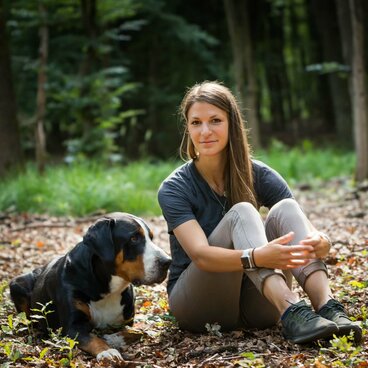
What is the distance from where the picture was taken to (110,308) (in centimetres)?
423

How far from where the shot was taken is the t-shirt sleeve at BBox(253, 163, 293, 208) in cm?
429

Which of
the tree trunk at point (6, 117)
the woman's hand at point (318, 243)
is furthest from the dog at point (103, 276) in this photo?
the tree trunk at point (6, 117)

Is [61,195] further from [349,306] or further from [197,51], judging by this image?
[197,51]

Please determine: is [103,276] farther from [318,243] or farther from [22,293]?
[318,243]

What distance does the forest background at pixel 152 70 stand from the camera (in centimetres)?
1157

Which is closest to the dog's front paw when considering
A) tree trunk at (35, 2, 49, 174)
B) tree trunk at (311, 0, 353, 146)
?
tree trunk at (35, 2, 49, 174)

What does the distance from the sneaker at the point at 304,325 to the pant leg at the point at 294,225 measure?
0.92ft

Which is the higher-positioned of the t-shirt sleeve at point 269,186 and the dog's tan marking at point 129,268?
the t-shirt sleeve at point 269,186

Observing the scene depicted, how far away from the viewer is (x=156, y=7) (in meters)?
17.8

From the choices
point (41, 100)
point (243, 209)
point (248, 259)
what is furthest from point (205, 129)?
point (41, 100)

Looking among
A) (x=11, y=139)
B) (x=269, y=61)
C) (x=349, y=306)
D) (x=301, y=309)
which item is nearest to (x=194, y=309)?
(x=301, y=309)

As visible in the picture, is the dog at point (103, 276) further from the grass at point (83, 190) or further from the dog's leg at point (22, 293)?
the grass at point (83, 190)

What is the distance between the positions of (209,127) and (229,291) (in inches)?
40.7

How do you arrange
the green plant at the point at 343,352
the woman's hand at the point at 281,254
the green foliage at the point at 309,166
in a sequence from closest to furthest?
the green plant at the point at 343,352 → the woman's hand at the point at 281,254 → the green foliage at the point at 309,166
